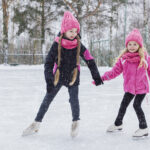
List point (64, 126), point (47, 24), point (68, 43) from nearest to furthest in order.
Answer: point (68, 43), point (64, 126), point (47, 24)

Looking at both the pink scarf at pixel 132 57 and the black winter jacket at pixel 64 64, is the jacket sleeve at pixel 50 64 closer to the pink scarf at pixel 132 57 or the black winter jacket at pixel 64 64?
the black winter jacket at pixel 64 64

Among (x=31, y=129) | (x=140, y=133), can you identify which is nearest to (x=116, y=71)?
(x=140, y=133)

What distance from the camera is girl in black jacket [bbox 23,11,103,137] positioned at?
9.48ft

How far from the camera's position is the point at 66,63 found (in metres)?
2.96

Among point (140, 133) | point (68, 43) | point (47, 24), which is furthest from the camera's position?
point (47, 24)

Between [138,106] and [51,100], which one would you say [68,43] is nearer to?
[51,100]

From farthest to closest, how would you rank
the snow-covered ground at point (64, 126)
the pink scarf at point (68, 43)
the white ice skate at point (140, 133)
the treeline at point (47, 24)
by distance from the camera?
1. the treeline at point (47, 24)
2. the white ice skate at point (140, 133)
3. the pink scarf at point (68, 43)
4. the snow-covered ground at point (64, 126)

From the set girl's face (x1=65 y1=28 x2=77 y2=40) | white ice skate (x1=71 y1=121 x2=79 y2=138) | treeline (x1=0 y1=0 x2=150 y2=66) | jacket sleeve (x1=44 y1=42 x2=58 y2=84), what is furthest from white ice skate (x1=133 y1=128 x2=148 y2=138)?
treeline (x1=0 y1=0 x2=150 y2=66)

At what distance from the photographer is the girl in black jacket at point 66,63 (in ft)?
9.48

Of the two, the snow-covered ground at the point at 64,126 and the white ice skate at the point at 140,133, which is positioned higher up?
the white ice skate at the point at 140,133

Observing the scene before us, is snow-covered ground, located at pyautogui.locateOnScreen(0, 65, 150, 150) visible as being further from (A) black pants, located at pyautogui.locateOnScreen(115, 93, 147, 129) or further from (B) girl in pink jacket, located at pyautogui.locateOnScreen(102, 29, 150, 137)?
(B) girl in pink jacket, located at pyautogui.locateOnScreen(102, 29, 150, 137)

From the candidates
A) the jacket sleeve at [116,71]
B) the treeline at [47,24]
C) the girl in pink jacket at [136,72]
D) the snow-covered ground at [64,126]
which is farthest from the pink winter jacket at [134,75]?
the treeline at [47,24]

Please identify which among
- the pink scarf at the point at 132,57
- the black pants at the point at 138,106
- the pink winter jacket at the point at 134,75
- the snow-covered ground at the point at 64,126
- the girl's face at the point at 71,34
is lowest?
the snow-covered ground at the point at 64,126

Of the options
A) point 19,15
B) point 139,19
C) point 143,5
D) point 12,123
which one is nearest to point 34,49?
point 19,15
